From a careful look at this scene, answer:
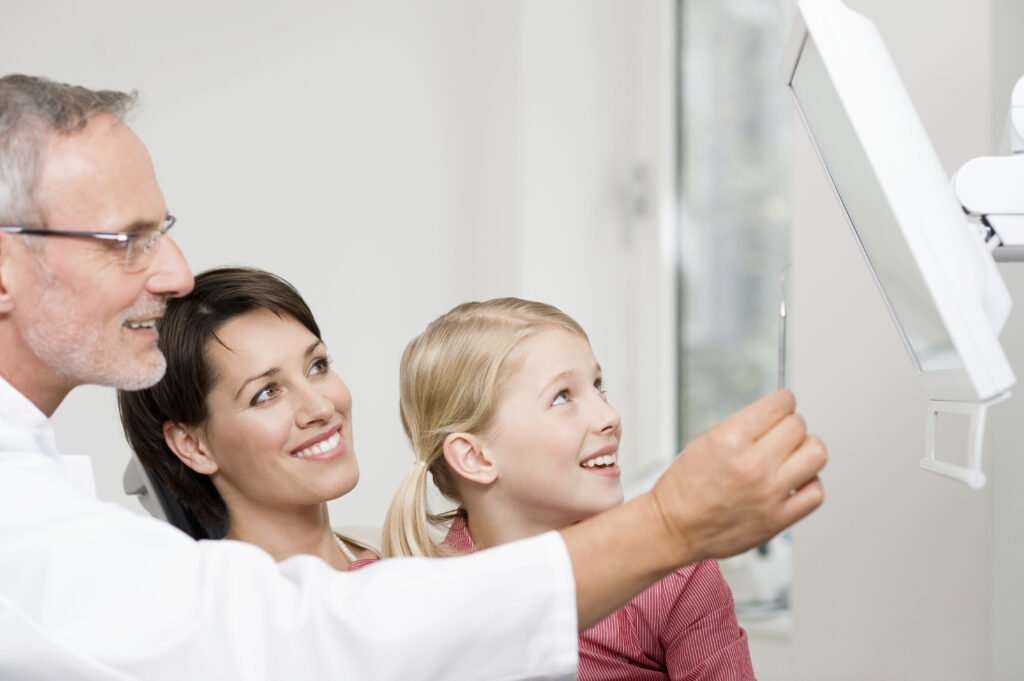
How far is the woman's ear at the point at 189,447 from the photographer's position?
1.92 meters

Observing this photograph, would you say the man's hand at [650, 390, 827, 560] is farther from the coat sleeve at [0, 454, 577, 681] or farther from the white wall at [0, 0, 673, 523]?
the white wall at [0, 0, 673, 523]

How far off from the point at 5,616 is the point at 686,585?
3.23ft

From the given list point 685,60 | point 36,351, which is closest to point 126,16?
point 36,351

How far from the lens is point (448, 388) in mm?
1877

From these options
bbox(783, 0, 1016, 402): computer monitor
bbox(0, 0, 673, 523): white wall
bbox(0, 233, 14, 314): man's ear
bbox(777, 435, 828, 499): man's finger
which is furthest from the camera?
bbox(0, 0, 673, 523): white wall

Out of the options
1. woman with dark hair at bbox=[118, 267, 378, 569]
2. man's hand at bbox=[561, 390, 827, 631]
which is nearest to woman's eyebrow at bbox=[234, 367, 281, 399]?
woman with dark hair at bbox=[118, 267, 378, 569]

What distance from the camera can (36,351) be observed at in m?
1.42

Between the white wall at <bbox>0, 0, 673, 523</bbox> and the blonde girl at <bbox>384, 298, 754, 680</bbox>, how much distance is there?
108cm

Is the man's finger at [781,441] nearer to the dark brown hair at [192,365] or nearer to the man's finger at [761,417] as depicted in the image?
the man's finger at [761,417]

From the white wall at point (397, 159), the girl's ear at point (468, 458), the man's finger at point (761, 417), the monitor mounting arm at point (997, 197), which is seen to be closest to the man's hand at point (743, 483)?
the man's finger at point (761, 417)

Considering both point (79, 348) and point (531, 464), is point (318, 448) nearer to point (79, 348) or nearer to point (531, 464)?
point (531, 464)

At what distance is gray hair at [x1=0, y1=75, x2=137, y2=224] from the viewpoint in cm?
138

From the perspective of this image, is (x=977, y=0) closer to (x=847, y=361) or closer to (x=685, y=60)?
(x=847, y=361)

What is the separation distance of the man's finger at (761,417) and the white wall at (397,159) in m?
1.92
